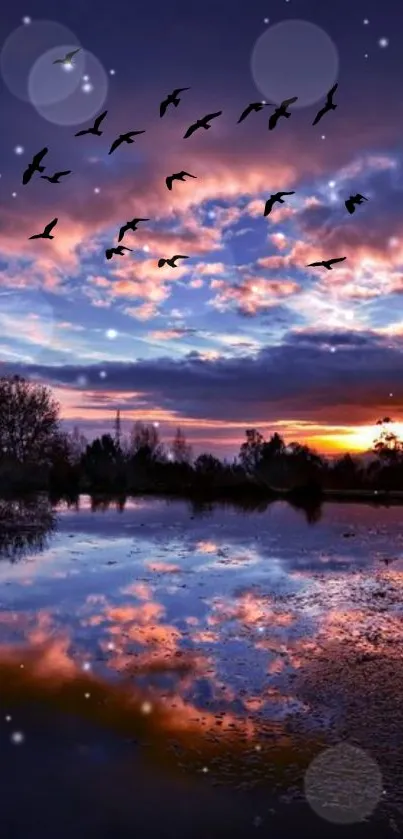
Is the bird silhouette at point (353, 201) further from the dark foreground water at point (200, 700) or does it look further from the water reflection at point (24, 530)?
the water reflection at point (24, 530)

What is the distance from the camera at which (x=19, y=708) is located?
36.8 ft

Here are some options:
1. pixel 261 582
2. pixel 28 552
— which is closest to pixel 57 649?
pixel 261 582

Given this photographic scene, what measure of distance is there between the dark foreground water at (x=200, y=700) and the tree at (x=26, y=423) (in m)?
60.7

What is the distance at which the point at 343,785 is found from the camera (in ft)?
28.4

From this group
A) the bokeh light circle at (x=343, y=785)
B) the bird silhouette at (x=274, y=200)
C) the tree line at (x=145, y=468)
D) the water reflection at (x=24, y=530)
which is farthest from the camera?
the tree line at (x=145, y=468)

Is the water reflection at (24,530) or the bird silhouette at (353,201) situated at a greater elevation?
the bird silhouette at (353,201)

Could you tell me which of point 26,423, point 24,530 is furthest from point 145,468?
point 24,530

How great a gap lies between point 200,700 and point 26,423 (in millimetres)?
78863

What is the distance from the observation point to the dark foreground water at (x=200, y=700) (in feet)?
26.7

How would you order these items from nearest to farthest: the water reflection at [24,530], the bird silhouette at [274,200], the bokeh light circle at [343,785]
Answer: the bokeh light circle at [343,785], the bird silhouette at [274,200], the water reflection at [24,530]

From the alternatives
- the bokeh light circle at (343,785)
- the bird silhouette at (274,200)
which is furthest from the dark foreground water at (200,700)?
the bird silhouette at (274,200)

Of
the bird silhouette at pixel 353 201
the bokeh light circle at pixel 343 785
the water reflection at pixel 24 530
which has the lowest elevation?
the bokeh light circle at pixel 343 785

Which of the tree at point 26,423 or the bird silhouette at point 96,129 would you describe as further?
the tree at point 26,423

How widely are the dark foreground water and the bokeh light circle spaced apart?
0.08 feet
